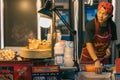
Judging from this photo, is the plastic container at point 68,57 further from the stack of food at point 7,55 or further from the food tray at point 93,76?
the stack of food at point 7,55

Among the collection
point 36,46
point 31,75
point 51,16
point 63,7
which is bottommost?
point 31,75

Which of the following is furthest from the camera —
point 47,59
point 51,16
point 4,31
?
point 4,31

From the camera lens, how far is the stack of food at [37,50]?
2.04 metres

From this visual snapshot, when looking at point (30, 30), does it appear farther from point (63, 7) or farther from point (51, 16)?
point (51, 16)

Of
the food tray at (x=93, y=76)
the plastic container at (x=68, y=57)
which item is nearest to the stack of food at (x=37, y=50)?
the plastic container at (x=68, y=57)

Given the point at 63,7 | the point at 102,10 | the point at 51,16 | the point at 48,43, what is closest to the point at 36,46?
the point at 48,43

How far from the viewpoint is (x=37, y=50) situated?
2061mm

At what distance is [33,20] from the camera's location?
484 cm

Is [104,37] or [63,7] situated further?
[63,7]

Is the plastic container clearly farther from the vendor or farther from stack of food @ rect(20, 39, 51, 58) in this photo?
the vendor

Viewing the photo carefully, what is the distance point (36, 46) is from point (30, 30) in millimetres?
2751

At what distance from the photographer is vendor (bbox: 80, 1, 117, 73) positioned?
91.8 inches

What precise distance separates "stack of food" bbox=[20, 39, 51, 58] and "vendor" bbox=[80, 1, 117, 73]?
0.41m

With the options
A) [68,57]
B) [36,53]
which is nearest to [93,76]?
[68,57]
